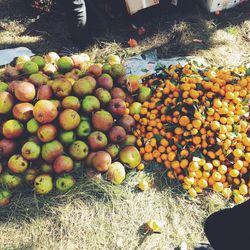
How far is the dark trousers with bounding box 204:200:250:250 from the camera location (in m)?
1.91

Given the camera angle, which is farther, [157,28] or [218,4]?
[218,4]

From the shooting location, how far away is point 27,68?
147 inches

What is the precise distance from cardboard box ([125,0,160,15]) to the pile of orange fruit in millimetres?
1912

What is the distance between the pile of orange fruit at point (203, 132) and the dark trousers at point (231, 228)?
126 centimetres

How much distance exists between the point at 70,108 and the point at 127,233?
1.26 metres

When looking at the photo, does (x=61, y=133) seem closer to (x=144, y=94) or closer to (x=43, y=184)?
(x=43, y=184)

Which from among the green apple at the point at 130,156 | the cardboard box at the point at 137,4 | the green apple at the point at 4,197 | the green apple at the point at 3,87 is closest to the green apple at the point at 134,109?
the green apple at the point at 130,156

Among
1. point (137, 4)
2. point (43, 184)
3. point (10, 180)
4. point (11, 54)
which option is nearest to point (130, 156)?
point (43, 184)

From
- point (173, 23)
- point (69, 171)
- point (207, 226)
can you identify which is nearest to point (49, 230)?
point (69, 171)

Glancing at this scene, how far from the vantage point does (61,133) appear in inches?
133

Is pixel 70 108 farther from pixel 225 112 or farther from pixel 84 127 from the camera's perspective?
pixel 225 112

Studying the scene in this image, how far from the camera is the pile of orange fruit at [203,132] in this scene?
11.2ft

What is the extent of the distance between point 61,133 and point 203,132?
1363mm

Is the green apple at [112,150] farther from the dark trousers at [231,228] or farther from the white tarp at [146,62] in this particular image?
the dark trousers at [231,228]
